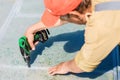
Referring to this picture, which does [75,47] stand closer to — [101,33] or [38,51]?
[38,51]

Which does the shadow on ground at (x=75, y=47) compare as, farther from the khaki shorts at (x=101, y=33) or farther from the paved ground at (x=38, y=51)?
the khaki shorts at (x=101, y=33)

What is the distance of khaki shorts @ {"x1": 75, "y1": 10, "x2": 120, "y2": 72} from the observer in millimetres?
2275

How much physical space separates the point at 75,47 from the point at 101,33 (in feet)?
4.37

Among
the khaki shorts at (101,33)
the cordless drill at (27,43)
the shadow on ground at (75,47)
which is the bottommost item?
the shadow on ground at (75,47)

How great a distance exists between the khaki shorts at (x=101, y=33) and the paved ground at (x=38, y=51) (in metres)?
0.77

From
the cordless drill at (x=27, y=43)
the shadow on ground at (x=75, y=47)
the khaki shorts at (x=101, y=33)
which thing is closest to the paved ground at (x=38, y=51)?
the shadow on ground at (x=75, y=47)

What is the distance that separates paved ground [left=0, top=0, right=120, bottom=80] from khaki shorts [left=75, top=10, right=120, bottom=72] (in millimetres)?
768

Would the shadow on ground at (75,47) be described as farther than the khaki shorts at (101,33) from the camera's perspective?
Yes

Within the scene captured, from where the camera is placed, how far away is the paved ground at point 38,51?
10.7 feet

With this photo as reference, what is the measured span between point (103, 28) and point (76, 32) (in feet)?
5.24

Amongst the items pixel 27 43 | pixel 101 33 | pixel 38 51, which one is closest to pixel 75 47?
pixel 38 51

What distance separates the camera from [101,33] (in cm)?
230

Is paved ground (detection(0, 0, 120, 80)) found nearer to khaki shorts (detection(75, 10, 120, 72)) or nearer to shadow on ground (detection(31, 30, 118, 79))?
shadow on ground (detection(31, 30, 118, 79))

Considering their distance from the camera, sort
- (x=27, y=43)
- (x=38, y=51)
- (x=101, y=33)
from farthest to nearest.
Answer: (x=38, y=51)
(x=27, y=43)
(x=101, y=33)
